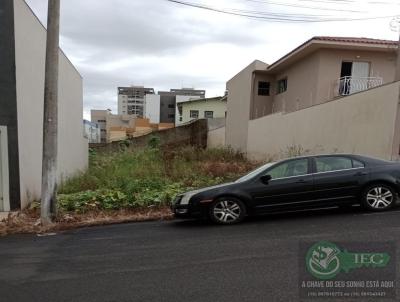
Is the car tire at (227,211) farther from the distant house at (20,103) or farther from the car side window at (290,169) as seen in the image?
the distant house at (20,103)

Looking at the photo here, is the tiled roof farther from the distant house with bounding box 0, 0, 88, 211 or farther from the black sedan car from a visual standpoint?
the distant house with bounding box 0, 0, 88, 211

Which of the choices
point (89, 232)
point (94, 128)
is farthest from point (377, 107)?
point (94, 128)

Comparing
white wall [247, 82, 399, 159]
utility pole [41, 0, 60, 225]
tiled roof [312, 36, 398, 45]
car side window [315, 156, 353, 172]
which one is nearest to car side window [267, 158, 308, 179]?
car side window [315, 156, 353, 172]

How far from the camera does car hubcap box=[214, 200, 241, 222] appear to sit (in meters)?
8.23

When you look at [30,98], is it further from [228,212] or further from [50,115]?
[228,212]

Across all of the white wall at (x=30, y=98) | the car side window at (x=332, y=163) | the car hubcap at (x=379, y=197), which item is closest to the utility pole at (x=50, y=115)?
the white wall at (x=30, y=98)

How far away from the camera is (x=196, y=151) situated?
79.3ft

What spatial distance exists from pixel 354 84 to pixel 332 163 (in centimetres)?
1385

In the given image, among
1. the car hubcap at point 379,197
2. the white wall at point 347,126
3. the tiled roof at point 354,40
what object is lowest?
the car hubcap at point 379,197

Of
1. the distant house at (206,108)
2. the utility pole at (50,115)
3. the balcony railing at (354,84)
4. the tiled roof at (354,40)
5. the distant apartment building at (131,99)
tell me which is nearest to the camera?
the utility pole at (50,115)

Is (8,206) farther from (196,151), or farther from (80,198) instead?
(196,151)

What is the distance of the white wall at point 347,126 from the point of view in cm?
1119

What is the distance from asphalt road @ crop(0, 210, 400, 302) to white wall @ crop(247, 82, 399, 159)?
3.89 meters

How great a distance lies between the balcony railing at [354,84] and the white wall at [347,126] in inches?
141
